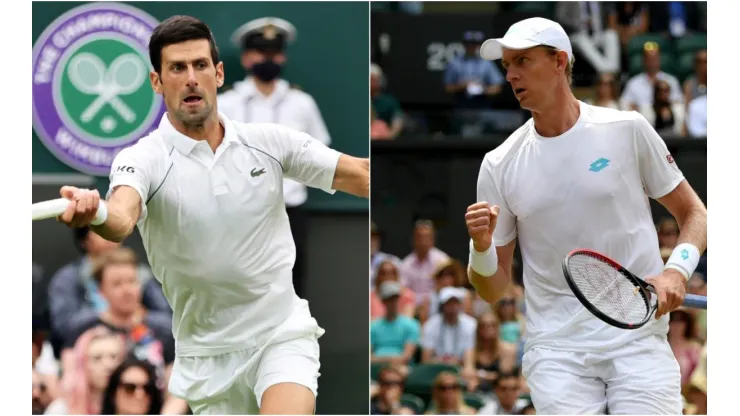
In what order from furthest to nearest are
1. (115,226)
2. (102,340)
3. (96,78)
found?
(102,340)
(96,78)
(115,226)

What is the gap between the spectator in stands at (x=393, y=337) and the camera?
7.17m

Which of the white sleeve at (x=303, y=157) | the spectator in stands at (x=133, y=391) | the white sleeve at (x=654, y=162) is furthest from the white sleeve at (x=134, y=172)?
the spectator in stands at (x=133, y=391)

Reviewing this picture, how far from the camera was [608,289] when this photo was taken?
13.1 ft

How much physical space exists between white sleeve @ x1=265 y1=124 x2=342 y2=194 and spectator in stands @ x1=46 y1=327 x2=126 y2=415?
2.62 metres

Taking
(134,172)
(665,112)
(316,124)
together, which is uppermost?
(665,112)

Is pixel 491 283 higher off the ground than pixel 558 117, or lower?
lower

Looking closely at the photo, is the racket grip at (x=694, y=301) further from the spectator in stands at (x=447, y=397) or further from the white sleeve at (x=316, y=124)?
the white sleeve at (x=316, y=124)

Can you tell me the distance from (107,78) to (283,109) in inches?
38.7

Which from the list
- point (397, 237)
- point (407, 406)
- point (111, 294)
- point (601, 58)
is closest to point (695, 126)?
point (601, 58)

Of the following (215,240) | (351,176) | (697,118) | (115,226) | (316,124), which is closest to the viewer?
(115,226)

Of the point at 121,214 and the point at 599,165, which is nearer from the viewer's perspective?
the point at 121,214

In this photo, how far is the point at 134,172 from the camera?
4.16m

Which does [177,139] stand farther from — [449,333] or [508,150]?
[449,333]

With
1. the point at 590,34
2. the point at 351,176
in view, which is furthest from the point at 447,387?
the point at 351,176
